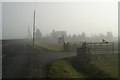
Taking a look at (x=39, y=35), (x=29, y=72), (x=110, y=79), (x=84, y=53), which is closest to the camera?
(x=110, y=79)

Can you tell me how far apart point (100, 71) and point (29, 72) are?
5272 mm

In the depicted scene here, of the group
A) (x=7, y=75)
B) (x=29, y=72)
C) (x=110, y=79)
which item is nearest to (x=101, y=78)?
(x=110, y=79)

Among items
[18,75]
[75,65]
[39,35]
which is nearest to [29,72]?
[18,75]

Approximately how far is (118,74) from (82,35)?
107m

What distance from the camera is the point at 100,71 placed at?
14938mm

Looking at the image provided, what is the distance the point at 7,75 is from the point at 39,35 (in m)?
100

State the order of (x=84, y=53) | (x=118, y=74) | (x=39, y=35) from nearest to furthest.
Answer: (x=118, y=74)
(x=84, y=53)
(x=39, y=35)

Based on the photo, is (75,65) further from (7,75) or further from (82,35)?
(82,35)

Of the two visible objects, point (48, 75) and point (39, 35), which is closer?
point (48, 75)

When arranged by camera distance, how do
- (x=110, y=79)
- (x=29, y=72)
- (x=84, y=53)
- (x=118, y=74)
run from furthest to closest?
1. (x=84, y=53)
2. (x=29, y=72)
3. (x=118, y=74)
4. (x=110, y=79)

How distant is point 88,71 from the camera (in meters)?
16.1

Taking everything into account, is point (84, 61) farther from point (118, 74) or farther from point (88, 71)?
point (118, 74)

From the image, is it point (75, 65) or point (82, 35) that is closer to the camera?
point (75, 65)

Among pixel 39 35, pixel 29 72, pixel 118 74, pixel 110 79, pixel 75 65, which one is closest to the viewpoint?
pixel 110 79
